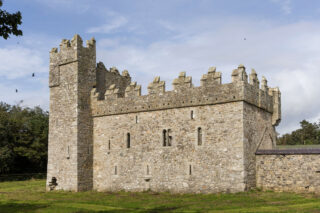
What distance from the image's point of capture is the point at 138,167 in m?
25.4

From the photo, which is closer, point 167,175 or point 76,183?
point 167,175

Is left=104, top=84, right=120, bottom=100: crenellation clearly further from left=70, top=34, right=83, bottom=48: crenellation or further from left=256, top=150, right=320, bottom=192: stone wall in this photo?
left=256, top=150, right=320, bottom=192: stone wall

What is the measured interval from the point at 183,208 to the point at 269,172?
6.88m

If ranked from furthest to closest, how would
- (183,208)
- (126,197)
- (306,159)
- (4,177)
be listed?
(4,177) → (126,197) → (306,159) → (183,208)

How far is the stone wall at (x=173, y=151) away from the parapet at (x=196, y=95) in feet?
1.34

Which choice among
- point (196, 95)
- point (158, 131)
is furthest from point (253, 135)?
point (158, 131)

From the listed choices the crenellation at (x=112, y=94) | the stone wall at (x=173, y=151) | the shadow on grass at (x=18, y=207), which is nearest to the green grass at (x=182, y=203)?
the shadow on grass at (x=18, y=207)

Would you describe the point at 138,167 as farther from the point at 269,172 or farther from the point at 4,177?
the point at 4,177

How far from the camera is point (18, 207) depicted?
64.0 feet

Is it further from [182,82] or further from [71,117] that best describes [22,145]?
[182,82]

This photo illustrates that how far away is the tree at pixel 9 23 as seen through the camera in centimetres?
1222

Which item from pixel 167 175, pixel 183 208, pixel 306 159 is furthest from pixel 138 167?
pixel 306 159

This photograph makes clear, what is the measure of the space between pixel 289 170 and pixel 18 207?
14.6 m

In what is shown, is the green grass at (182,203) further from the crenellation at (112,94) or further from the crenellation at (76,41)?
the crenellation at (76,41)
